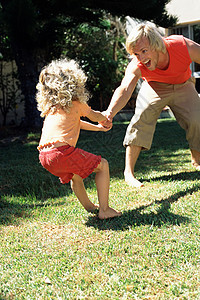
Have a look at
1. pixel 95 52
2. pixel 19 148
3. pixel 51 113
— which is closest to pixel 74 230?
pixel 51 113

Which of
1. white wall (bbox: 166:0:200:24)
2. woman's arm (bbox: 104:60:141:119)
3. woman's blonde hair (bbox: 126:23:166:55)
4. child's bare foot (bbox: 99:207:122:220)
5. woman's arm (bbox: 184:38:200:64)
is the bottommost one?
child's bare foot (bbox: 99:207:122:220)

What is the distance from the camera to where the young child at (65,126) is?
2.81m

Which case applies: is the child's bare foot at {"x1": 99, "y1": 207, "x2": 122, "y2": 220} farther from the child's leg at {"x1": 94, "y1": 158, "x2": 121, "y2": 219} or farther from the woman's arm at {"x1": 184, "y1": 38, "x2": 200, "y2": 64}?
the woman's arm at {"x1": 184, "y1": 38, "x2": 200, "y2": 64}

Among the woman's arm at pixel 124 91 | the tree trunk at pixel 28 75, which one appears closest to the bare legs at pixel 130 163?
the woman's arm at pixel 124 91

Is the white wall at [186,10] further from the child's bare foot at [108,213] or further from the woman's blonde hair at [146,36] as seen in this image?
the child's bare foot at [108,213]

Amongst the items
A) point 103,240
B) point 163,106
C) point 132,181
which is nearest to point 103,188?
point 103,240

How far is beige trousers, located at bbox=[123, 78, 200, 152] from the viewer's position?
3.89m

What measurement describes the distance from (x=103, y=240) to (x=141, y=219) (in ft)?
1.36

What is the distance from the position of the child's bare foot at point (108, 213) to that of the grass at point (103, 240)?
51 mm

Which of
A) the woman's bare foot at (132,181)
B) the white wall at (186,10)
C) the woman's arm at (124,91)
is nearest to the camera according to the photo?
the woman's arm at (124,91)

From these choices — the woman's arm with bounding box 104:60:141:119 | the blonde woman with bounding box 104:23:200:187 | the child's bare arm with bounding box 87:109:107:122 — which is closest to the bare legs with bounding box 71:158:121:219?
the child's bare arm with bounding box 87:109:107:122

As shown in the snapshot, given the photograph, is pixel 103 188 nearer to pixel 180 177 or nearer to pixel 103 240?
pixel 103 240

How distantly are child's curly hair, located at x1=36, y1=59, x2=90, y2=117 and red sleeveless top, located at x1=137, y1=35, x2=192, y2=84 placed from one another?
1.01 meters

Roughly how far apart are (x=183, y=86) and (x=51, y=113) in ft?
5.45
